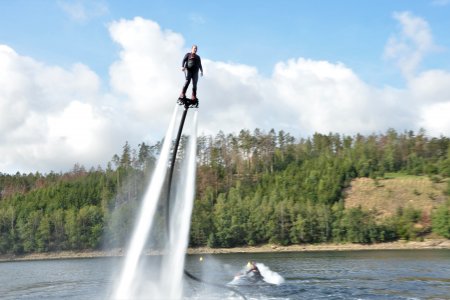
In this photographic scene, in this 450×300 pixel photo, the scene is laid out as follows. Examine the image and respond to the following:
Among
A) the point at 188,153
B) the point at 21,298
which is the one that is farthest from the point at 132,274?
the point at 21,298

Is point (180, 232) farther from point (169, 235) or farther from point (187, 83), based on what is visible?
point (187, 83)

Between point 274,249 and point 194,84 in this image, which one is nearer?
point 194,84

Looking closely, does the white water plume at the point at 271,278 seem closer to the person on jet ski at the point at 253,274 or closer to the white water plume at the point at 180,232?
the person on jet ski at the point at 253,274

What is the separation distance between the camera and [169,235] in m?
22.1

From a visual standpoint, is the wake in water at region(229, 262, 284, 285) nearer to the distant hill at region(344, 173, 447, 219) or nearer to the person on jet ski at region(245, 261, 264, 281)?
the person on jet ski at region(245, 261, 264, 281)

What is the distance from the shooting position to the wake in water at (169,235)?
2122 cm

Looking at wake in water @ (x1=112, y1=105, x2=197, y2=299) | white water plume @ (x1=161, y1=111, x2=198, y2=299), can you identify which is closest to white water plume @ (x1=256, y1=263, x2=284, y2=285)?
wake in water @ (x1=112, y1=105, x2=197, y2=299)

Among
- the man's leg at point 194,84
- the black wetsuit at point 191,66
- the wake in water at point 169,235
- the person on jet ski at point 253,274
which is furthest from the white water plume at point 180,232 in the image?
the person on jet ski at point 253,274

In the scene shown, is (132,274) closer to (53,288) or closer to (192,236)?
(53,288)

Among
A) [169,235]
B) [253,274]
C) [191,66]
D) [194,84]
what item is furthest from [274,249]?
[191,66]

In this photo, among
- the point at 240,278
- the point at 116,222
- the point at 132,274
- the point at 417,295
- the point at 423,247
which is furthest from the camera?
the point at 116,222

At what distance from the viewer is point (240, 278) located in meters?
54.2

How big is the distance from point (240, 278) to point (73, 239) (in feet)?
433

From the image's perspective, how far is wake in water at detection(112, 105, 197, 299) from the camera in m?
21.2
